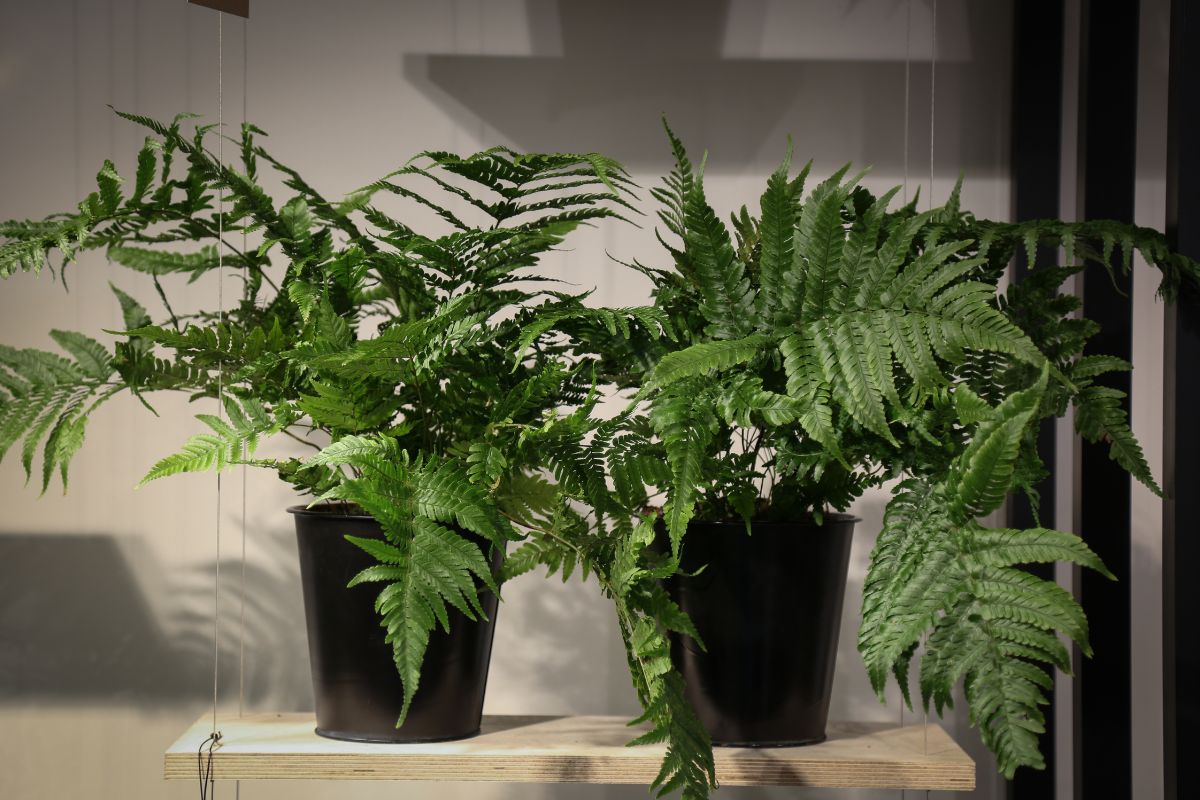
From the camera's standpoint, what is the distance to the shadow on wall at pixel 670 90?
1.34 metres

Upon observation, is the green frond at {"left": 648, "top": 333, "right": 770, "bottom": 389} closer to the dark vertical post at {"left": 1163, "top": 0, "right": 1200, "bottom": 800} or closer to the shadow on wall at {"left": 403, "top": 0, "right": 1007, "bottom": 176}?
the dark vertical post at {"left": 1163, "top": 0, "right": 1200, "bottom": 800}

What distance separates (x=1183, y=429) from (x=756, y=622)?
1.27 feet

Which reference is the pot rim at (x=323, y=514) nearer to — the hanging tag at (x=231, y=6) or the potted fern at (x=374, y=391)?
the potted fern at (x=374, y=391)

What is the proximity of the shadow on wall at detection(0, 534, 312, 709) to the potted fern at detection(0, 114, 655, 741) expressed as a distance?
45cm

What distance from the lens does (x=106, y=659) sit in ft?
4.43

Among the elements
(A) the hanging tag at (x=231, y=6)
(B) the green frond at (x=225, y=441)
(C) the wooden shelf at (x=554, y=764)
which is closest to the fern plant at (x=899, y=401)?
(C) the wooden shelf at (x=554, y=764)

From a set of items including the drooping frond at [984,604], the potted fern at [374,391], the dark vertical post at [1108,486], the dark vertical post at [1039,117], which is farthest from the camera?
the dark vertical post at [1039,117]

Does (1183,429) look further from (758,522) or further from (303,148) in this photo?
(303,148)

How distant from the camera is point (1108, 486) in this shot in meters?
1.08

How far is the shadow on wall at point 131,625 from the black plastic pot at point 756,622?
26.8 inches

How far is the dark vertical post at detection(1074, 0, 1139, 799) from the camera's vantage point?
1062 mm

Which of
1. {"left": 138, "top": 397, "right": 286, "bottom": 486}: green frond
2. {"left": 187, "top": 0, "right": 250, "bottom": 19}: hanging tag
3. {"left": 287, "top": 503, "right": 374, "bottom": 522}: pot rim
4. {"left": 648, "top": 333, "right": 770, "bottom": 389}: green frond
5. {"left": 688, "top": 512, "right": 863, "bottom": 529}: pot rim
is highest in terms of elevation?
{"left": 187, "top": 0, "right": 250, "bottom": 19}: hanging tag

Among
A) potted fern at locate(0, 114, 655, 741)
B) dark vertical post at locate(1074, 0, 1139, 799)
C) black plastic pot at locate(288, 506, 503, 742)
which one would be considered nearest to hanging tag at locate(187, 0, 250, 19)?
potted fern at locate(0, 114, 655, 741)

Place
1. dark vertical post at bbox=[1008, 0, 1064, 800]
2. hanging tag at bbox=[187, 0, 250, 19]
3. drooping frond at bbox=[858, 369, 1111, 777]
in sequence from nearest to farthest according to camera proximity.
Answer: drooping frond at bbox=[858, 369, 1111, 777] < hanging tag at bbox=[187, 0, 250, 19] < dark vertical post at bbox=[1008, 0, 1064, 800]
